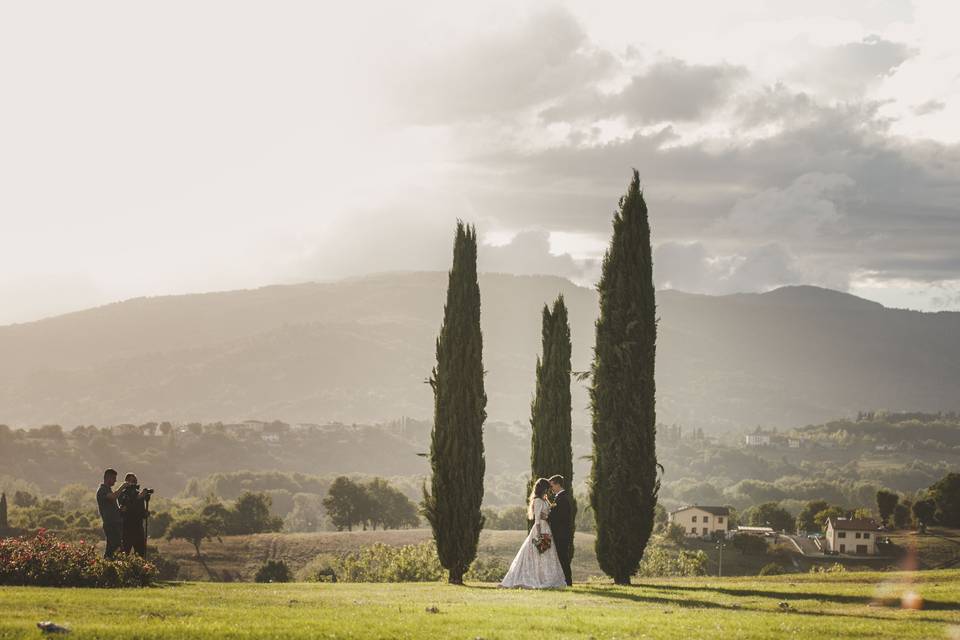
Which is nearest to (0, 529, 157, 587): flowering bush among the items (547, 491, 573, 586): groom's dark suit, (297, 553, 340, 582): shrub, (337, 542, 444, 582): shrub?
(547, 491, 573, 586): groom's dark suit

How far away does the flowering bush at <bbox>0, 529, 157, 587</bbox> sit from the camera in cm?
2234

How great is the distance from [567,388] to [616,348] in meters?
6.55

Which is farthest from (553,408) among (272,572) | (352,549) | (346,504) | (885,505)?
(346,504)

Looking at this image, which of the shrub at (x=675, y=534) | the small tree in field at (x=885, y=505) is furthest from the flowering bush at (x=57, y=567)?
the shrub at (x=675, y=534)

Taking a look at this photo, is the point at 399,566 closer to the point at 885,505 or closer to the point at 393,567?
the point at 393,567

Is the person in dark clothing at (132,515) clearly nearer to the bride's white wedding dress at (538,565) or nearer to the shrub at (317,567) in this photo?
the bride's white wedding dress at (538,565)

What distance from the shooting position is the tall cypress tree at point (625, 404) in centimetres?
2978

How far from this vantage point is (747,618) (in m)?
18.9

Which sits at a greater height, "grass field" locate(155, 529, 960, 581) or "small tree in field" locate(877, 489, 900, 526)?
"small tree in field" locate(877, 489, 900, 526)

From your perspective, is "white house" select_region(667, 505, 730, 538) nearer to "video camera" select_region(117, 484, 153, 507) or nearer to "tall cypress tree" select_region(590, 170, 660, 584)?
"tall cypress tree" select_region(590, 170, 660, 584)

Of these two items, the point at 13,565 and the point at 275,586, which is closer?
the point at 13,565

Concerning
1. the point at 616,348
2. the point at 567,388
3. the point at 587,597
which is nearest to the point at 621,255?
the point at 616,348

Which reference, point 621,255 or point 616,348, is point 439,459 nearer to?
point 616,348

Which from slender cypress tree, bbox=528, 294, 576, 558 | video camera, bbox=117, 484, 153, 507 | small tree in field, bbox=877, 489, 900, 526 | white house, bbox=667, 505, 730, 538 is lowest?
white house, bbox=667, 505, 730, 538
